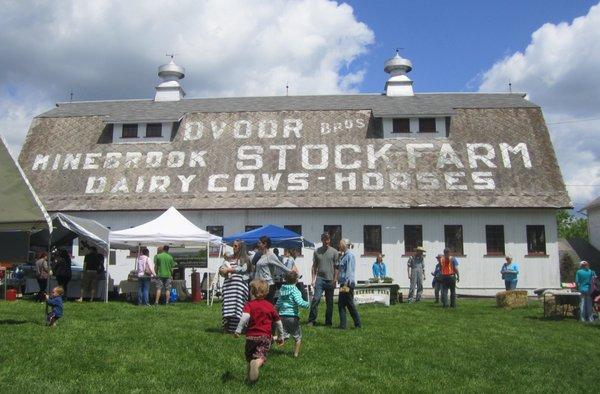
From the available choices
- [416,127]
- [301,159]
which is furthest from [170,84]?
[416,127]

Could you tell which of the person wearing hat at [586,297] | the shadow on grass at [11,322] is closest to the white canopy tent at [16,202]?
the shadow on grass at [11,322]

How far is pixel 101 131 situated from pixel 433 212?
18.5 meters

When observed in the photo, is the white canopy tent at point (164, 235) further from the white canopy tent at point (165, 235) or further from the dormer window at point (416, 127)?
the dormer window at point (416, 127)

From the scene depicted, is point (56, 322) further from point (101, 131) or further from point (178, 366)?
point (101, 131)

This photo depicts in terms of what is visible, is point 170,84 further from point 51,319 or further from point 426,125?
point 51,319

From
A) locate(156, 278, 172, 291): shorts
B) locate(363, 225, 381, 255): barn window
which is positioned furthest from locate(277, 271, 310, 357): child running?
locate(363, 225, 381, 255): barn window

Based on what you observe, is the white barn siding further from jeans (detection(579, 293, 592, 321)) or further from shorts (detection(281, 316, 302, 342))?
shorts (detection(281, 316, 302, 342))

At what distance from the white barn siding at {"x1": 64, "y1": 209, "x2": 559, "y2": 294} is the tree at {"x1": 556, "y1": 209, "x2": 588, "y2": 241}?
54.9 m

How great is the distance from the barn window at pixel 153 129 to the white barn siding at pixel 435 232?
6.51 meters

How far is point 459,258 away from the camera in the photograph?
28375 millimetres

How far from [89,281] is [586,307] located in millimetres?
14876

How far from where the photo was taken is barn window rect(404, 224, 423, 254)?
28.7 meters

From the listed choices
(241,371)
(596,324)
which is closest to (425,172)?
(596,324)

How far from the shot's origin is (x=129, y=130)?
3372cm
